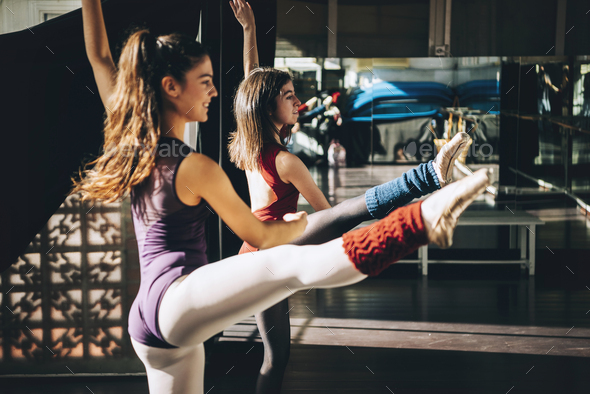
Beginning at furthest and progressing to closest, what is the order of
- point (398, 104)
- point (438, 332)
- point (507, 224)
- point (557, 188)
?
point (557, 188) < point (398, 104) < point (507, 224) < point (438, 332)

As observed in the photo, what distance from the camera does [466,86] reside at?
476 cm

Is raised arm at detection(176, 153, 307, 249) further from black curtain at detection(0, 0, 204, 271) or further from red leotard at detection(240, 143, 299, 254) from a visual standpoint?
black curtain at detection(0, 0, 204, 271)

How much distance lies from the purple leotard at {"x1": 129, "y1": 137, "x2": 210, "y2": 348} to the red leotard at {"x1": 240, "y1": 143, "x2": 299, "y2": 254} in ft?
1.69

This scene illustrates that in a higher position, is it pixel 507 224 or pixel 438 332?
pixel 507 224

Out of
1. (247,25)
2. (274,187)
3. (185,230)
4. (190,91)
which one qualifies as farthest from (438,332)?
(190,91)

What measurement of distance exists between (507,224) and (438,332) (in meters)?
1.59

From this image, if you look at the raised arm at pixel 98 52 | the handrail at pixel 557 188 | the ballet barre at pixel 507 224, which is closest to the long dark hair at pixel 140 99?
the raised arm at pixel 98 52

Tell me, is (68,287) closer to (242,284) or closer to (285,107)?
(285,107)

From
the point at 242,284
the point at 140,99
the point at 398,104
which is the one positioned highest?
the point at 398,104

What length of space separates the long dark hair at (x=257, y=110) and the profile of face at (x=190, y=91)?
0.48 m

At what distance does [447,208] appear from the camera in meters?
0.92

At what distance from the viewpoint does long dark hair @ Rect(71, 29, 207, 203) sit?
1076mm

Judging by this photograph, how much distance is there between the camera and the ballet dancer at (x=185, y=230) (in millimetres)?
945

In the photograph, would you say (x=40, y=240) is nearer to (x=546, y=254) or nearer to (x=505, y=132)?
(x=505, y=132)
